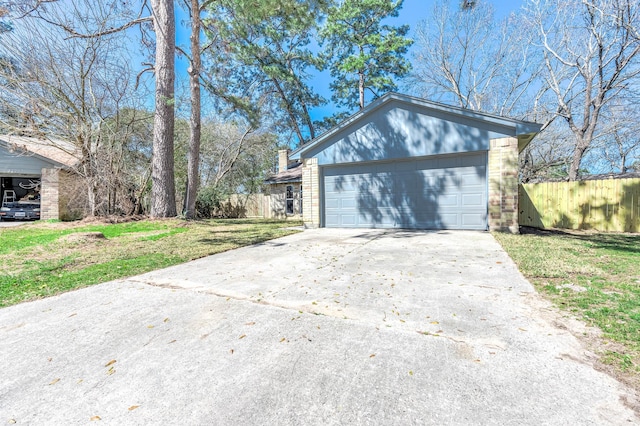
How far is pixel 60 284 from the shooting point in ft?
12.6

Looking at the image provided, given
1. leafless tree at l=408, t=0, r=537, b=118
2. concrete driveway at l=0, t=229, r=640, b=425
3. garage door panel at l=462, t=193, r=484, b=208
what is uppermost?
leafless tree at l=408, t=0, r=537, b=118

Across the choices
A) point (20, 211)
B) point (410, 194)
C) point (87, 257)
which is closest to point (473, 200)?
point (410, 194)

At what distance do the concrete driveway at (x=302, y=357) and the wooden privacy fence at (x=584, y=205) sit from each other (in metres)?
8.76

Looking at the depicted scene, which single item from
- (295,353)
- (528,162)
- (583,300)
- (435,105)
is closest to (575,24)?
(528,162)

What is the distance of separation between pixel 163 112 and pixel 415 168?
985cm

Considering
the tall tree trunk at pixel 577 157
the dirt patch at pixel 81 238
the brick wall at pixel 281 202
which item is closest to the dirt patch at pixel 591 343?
the dirt patch at pixel 81 238

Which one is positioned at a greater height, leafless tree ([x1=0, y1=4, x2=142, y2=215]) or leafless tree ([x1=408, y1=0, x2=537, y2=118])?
A: leafless tree ([x1=408, y1=0, x2=537, y2=118])

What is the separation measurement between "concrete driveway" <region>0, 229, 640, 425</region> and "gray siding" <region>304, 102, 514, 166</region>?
569cm

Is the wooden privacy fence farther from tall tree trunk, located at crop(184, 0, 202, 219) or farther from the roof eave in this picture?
tall tree trunk, located at crop(184, 0, 202, 219)

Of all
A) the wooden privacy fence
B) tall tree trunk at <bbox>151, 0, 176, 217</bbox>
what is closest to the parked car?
tall tree trunk at <bbox>151, 0, 176, 217</bbox>

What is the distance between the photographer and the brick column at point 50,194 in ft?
45.6

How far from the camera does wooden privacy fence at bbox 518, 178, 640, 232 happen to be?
9094 mm

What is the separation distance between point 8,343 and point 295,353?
7.80ft

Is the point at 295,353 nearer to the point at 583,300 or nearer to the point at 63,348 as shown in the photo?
the point at 63,348
